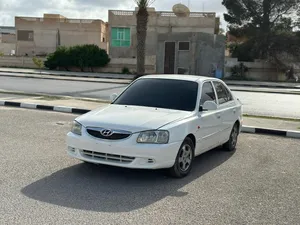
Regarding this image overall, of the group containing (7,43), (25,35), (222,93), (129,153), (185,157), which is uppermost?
(25,35)

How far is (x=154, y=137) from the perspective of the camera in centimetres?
571

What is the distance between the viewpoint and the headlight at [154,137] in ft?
18.6

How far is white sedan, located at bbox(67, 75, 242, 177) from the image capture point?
5672 mm

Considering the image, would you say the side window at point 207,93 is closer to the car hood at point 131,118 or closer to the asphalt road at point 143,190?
the car hood at point 131,118

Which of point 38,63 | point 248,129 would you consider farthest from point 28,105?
point 38,63

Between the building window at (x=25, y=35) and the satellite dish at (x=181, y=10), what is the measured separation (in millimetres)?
21672

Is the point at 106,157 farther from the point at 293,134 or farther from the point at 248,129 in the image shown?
the point at 293,134

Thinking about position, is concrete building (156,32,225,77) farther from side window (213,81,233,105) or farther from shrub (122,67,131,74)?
side window (213,81,233,105)

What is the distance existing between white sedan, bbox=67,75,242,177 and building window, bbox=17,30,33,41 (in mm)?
54322

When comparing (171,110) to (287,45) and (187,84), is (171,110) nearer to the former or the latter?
(187,84)

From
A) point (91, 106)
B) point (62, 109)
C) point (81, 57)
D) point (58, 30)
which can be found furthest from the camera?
point (58, 30)

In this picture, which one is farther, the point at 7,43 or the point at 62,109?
the point at 7,43

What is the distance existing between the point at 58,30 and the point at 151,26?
646 inches

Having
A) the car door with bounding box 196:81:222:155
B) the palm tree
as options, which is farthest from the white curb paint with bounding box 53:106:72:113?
the palm tree
